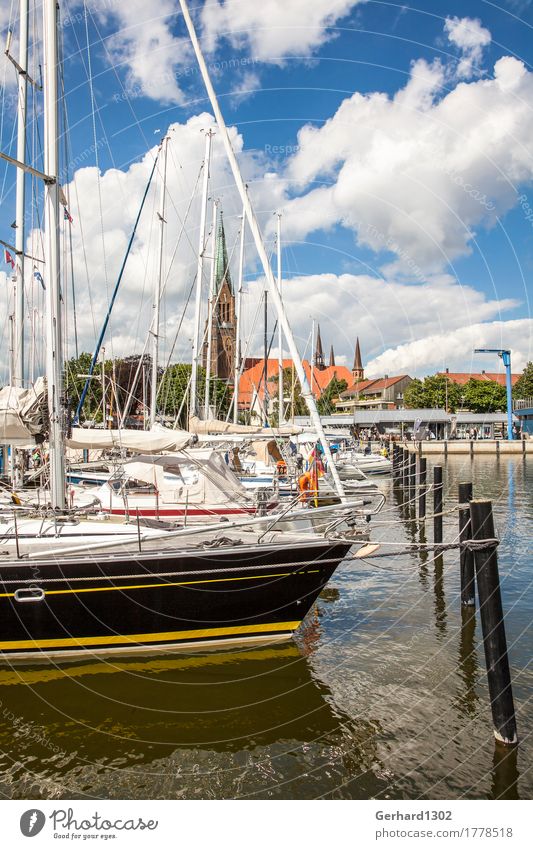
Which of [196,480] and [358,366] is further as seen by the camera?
[358,366]

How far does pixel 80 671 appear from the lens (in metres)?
10.4

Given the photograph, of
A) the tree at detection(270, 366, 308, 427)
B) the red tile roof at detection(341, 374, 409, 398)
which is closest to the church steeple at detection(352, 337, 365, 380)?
the red tile roof at detection(341, 374, 409, 398)

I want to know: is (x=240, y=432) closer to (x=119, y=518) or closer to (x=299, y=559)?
(x=119, y=518)

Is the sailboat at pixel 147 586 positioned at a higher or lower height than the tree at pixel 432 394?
lower

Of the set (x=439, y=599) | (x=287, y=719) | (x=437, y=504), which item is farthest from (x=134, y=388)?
(x=287, y=719)

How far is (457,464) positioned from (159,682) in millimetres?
53532

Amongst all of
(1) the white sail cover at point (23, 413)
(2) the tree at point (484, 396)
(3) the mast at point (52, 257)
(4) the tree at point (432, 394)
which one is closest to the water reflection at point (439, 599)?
(3) the mast at point (52, 257)

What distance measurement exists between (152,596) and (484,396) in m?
101

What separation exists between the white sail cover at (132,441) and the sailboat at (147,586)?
10.6ft

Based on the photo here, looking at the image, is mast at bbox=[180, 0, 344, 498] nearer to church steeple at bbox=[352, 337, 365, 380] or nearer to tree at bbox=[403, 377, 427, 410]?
tree at bbox=[403, 377, 427, 410]

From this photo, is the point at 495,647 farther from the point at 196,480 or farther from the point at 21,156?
the point at 21,156

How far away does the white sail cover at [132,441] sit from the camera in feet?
46.0

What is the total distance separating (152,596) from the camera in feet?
33.0

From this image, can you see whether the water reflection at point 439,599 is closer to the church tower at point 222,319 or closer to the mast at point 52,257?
the mast at point 52,257
